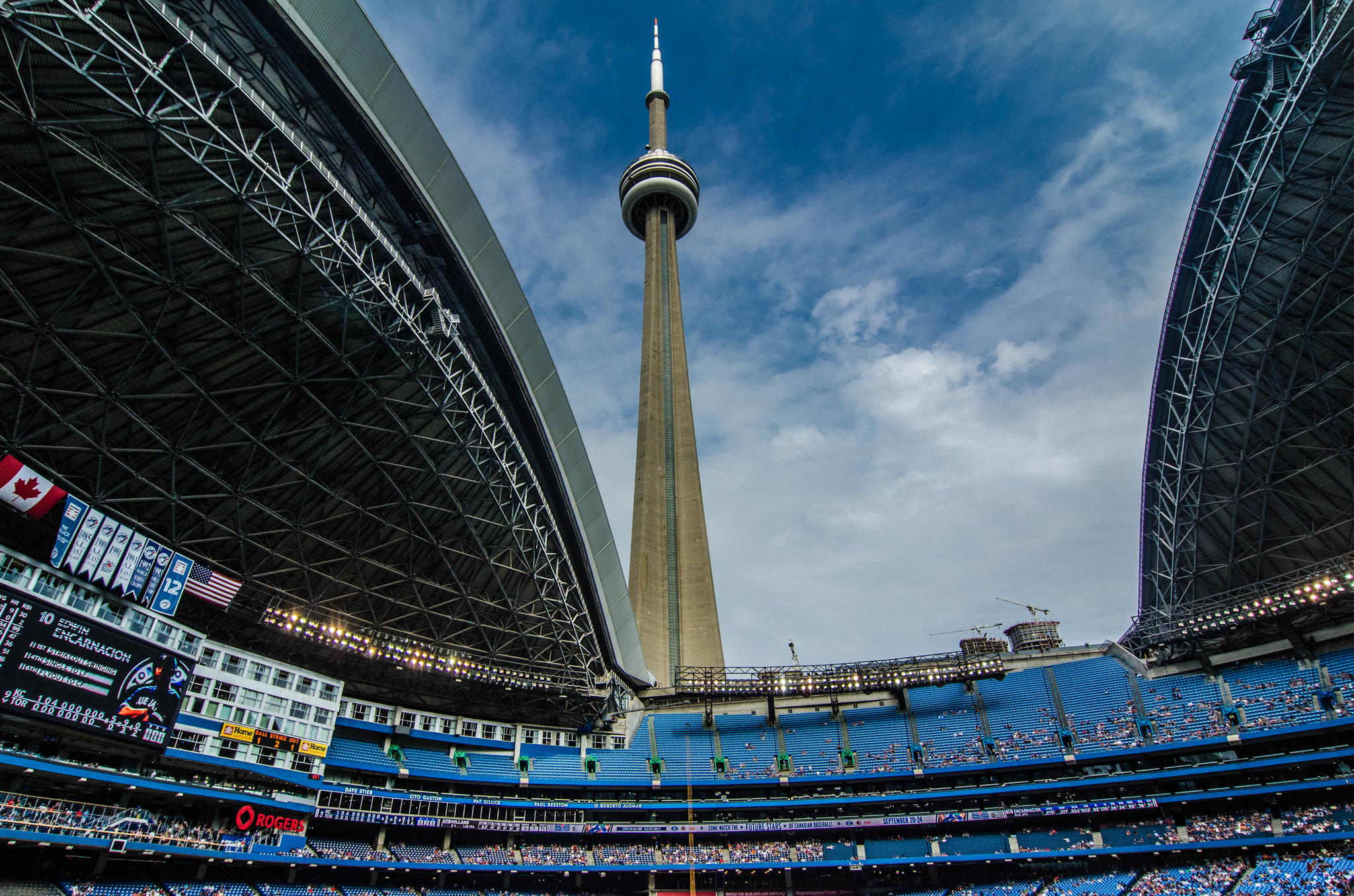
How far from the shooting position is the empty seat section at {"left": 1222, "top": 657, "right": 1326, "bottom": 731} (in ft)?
155

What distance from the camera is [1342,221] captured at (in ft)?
110

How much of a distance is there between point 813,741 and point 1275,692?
31.9m

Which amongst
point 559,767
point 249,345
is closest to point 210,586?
point 249,345

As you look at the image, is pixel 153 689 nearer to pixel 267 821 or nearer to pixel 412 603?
pixel 267 821

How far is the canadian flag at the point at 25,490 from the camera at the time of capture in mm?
30750

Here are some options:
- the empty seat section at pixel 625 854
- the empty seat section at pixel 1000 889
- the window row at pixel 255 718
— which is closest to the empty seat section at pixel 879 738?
the empty seat section at pixel 1000 889

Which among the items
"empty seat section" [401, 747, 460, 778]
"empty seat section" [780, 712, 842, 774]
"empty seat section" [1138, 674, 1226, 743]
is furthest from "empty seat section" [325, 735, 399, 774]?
"empty seat section" [1138, 674, 1226, 743]

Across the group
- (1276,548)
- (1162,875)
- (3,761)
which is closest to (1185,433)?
(1276,548)

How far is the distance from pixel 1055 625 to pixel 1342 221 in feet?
172

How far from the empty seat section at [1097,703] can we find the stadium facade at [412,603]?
26cm

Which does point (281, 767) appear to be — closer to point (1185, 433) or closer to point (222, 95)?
point (222, 95)

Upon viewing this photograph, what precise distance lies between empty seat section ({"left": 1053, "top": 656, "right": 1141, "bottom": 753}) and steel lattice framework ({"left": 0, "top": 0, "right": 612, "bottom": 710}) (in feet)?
125

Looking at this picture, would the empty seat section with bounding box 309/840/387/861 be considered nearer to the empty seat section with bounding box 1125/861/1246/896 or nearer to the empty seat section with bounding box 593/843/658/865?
the empty seat section with bounding box 593/843/658/865

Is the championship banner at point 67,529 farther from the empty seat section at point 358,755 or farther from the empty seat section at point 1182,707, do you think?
the empty seat section at point 1182,707
